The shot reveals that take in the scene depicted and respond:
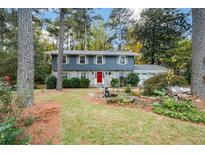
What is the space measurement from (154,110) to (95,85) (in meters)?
13.9

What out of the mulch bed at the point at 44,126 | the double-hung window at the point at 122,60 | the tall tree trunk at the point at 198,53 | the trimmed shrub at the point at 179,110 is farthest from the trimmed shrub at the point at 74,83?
the trimmed shrub at the point at 179,110

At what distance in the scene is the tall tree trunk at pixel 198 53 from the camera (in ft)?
23.3

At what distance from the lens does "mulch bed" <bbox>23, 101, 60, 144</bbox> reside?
413 centimetres

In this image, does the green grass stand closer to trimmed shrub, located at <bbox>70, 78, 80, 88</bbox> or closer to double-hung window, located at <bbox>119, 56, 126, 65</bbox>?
trimmed shrub, located at <bbox>70, 78, 80, 88</bbox>

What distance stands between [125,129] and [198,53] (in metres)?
3.90

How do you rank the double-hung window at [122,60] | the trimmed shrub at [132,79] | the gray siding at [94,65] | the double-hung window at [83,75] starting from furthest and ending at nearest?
the double-hung window at [122,60]
the double-hung window at [83,75]
the gray siding at [94,65]
the trimmed shrub at [132,79]

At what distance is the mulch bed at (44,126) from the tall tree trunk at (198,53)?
4.06 m

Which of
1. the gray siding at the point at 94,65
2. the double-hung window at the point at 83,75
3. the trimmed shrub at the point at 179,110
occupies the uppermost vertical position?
the gray siding at the point at 94,65

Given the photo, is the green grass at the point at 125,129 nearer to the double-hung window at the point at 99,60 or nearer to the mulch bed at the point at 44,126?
the mulch bed at the point at 44,126

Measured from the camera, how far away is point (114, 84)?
18.2 meters

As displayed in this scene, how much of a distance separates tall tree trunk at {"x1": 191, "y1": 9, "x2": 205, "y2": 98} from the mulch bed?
4064 mm

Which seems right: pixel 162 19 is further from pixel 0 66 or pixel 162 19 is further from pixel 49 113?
pixel 49 113

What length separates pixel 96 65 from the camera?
20016 mm
